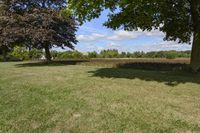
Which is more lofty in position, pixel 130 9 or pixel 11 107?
pixel 130 9

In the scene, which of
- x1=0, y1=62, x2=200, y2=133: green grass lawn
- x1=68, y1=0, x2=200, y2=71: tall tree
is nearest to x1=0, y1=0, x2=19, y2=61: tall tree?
x1=68, y1=0, x2=200, y2=71: tall tree

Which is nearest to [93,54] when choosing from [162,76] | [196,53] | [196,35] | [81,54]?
[81,54]

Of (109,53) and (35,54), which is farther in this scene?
(109,53)

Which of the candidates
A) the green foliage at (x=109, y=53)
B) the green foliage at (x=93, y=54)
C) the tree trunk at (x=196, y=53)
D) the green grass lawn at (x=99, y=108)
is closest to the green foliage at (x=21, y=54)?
the green foliage at (x=93, y=54)

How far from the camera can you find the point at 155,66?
2184 cm

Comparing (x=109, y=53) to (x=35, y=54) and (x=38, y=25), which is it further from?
(x=38, y=25)

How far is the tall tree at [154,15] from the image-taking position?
14125 millimetres

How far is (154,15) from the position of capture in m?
15.9

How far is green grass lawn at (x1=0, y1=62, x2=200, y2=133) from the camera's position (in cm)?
688

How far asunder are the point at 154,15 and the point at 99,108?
8932 millimetres

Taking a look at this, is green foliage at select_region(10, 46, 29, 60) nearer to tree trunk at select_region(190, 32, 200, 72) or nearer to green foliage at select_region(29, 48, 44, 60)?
green foliage at select_region(29, 48, 44, 60)

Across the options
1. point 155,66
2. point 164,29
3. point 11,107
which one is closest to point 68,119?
point 11,107

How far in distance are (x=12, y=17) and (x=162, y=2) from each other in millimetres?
14660

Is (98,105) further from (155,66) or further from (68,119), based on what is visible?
(155,66)
